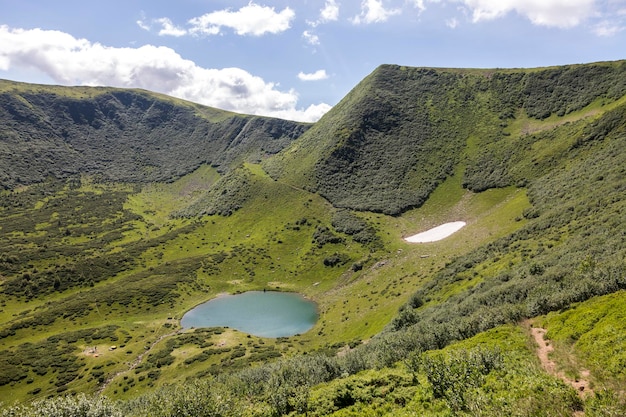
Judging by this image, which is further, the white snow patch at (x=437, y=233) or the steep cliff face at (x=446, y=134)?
the steep cliff face at (x=446, y=134)

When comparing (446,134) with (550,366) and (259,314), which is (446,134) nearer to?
(259,314)

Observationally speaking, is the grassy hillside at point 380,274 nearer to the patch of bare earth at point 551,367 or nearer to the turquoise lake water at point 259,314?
the patch of bare earth at point 551,367

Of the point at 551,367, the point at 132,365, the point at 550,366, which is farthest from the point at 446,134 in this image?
the point at 551,367

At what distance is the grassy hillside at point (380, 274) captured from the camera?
25.8m

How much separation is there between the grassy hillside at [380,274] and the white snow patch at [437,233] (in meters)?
4.19

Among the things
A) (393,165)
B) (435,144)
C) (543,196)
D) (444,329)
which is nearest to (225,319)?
(444,329)

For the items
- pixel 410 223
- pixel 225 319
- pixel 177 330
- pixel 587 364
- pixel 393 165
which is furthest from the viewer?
pixel 393 165

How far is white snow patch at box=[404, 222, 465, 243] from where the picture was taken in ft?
367

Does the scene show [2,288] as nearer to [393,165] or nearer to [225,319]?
[225,319]

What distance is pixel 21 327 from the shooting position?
9544cm

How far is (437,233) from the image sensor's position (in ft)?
378

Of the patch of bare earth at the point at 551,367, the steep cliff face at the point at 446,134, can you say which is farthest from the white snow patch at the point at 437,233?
the patch of bare earth at the point at 551,367

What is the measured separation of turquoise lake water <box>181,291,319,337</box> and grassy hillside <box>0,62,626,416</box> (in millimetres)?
4593

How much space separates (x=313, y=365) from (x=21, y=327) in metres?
101
